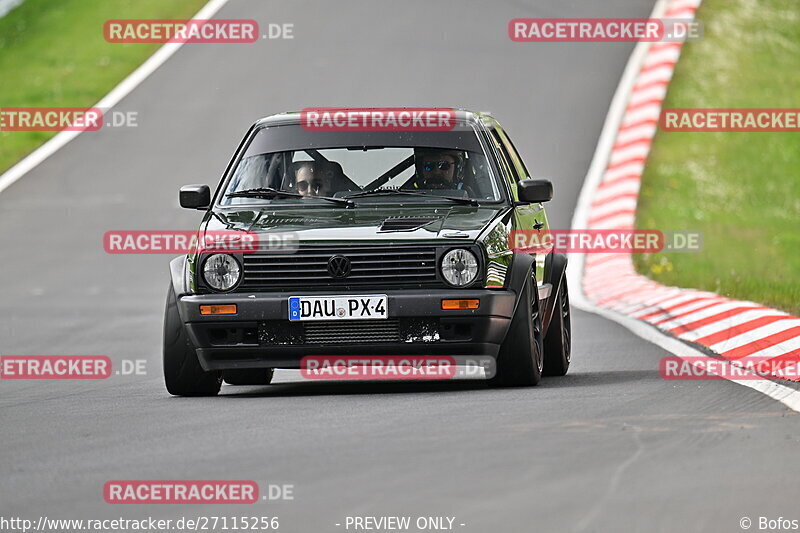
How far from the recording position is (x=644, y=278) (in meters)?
17.9

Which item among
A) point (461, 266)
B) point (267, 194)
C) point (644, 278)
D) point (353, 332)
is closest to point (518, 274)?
point (461, 266)

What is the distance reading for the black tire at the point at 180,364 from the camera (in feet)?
32.5

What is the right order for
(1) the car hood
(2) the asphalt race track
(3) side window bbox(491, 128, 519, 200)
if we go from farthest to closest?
(3) side window bbox(491, 128, 519, 200) < (1) the car hood < (2) the asphalt race track

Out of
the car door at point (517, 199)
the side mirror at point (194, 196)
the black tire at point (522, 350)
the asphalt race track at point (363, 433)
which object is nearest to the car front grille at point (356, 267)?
the black tire at point (522, 350)

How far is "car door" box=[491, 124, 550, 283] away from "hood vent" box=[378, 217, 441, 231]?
55 centimetres

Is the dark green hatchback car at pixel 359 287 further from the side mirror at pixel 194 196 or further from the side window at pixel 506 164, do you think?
the side window at pixel 506 164

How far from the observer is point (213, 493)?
6461 millimetres

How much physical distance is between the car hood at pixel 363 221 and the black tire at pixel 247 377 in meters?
1.20

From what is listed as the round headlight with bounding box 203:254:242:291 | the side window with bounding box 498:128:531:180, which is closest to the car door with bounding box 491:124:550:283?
the side window with bounding box 498:128:531:180

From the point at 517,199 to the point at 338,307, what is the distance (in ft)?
5.79

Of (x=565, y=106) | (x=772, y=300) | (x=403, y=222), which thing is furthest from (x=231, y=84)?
(x=403, y=222)

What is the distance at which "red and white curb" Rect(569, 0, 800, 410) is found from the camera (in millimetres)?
12117

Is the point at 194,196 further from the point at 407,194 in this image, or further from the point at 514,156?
the point at 514,156

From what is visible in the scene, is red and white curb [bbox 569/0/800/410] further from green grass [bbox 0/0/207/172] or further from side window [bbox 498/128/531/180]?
green grass [bbox 0/0/207/172]
